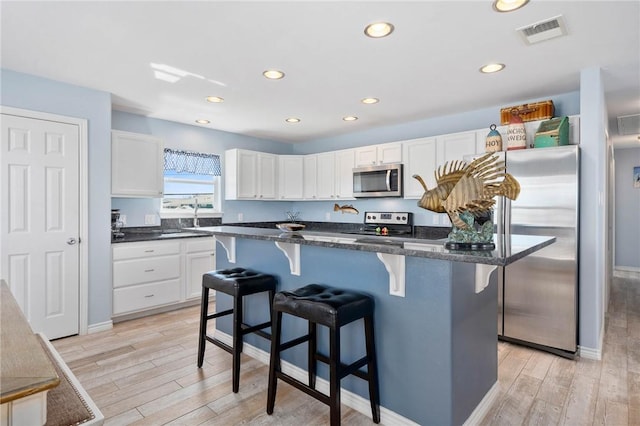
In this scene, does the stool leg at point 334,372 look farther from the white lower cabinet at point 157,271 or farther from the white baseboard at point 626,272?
the white baseboard at point 626,272

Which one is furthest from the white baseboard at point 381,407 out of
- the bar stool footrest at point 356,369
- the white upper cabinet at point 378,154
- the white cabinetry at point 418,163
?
the white upper cabinet at point 378,154

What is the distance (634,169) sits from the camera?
6.26 metres

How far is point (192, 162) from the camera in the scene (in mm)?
4883

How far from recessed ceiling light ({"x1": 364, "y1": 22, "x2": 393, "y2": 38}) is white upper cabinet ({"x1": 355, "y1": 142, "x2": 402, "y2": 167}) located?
2.28 m

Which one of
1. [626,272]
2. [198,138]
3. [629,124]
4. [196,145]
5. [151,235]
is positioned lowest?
[626,272]

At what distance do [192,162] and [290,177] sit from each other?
1.52 metres

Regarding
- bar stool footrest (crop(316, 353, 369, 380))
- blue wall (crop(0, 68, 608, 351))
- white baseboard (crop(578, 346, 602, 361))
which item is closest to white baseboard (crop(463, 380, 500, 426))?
bar stool footrest (crop(316, 353, 369, 380))

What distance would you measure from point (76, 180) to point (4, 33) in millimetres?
1350

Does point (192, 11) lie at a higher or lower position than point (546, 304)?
higher

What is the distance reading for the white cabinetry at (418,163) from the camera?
4.16 metres

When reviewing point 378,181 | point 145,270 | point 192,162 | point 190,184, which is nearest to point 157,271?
point 145,270

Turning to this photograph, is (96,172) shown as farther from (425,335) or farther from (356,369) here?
(425,335)

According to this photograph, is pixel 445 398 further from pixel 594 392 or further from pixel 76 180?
pixel 76 180

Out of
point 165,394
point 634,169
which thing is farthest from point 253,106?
point 634,169
